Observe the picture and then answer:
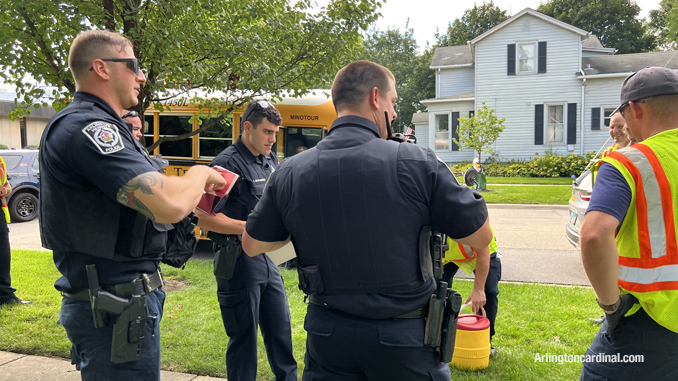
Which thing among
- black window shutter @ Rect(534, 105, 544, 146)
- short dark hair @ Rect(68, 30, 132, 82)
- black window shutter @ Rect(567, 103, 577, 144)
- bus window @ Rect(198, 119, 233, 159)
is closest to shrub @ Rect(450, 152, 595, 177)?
black window shutter @ Rect(534, 105, 544, 146)

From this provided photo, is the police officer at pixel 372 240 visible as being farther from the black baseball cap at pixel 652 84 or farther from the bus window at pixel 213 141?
the bus window at pixel 213 141

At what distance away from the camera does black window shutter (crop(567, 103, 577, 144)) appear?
23.3 m

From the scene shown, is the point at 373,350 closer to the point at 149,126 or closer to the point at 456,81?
the point at 149,126

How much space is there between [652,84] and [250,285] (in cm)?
267

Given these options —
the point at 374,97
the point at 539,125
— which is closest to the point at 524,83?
the point at 539,125

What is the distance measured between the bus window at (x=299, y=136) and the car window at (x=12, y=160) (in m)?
8.38

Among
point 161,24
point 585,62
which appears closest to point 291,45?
point 161,24

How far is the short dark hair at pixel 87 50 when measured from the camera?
2162 mm

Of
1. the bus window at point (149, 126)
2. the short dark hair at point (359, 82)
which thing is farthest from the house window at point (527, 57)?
the short dark hair at point (359, 82)

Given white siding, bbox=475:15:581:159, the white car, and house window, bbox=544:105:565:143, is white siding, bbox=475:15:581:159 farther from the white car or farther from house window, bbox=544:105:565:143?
the white car

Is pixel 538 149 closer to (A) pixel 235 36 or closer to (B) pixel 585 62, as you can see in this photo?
(B) pixel 585 62

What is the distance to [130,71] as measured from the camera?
226 cm

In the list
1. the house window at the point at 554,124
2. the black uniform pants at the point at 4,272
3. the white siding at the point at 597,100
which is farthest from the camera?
the house window at the point at 554,124

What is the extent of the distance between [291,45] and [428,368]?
501cm
